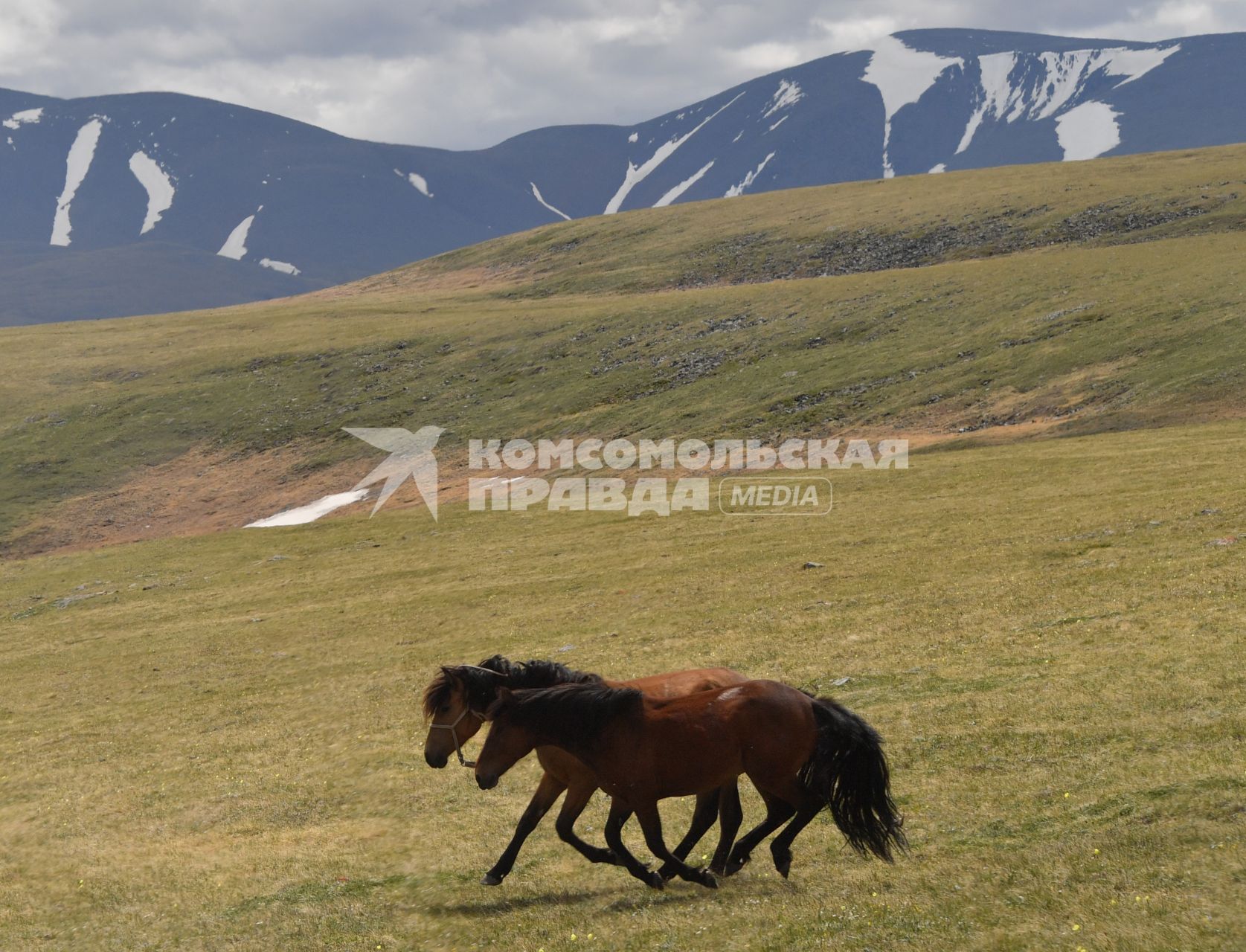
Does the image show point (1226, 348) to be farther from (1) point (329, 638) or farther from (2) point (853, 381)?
(1) point (329, 638)

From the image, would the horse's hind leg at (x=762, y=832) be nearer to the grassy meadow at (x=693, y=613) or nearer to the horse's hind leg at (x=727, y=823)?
the horse's hind leg at (x=727, y=823)

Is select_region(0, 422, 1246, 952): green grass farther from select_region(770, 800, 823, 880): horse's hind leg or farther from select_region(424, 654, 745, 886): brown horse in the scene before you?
select_region(424, 654, 745, 886): brown horse

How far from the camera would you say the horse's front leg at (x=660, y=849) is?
1202 cm

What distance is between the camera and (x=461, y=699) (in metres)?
13.8

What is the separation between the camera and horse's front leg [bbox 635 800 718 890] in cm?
1202

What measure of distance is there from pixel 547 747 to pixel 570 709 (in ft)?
2.68

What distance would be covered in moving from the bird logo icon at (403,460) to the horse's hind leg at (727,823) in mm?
46755

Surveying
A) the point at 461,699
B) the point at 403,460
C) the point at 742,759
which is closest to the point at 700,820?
the point at 742,759

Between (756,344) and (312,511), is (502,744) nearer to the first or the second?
(312,511)

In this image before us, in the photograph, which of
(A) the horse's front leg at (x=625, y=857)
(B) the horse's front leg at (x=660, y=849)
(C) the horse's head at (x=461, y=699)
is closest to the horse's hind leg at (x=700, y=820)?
(A) the horse's front leg at (x=625, y=857)

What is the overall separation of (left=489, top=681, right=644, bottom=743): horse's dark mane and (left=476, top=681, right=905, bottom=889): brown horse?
0.05 ft

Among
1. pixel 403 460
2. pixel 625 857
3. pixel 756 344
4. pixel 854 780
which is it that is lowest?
pixel 625 857

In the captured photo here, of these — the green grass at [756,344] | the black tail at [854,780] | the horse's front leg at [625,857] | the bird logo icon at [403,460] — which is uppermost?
the green grass at [756,344]

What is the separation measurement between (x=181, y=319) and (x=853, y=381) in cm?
9421
